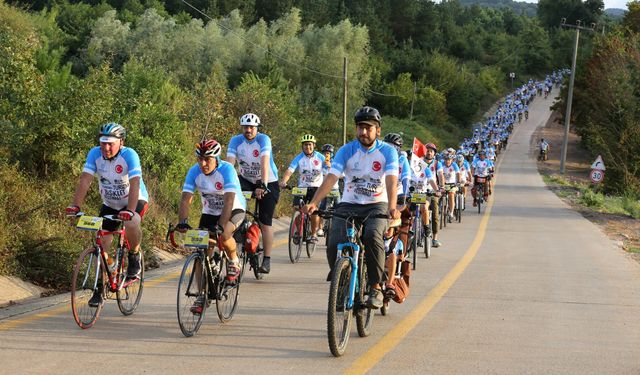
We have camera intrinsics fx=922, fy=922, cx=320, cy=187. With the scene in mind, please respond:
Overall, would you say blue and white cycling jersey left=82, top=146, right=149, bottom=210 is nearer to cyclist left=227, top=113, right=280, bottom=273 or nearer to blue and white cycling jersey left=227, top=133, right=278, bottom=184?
cyclist left=227, top=113, right=280, bottom=273

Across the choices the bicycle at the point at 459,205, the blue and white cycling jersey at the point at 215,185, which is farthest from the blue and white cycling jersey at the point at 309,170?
the bicycle at the point at 459,205

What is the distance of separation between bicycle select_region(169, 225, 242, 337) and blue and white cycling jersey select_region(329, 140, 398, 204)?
139cm

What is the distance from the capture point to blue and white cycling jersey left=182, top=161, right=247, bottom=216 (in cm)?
936

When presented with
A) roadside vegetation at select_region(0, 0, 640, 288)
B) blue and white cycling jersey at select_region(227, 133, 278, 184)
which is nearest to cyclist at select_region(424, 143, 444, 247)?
blue and white cycling jersey at select_region(227, 133, 278, 184)

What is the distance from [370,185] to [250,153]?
13.9ft

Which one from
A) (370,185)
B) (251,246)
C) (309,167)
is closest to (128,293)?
(251,246)

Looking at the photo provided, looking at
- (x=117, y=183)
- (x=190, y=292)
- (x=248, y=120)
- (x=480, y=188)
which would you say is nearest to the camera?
(x=190, y=292)

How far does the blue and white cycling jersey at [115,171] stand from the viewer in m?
9.30

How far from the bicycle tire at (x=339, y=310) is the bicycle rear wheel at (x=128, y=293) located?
2530 mm

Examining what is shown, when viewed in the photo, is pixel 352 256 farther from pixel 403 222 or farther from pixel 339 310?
pixel 403 222

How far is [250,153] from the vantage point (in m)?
12.8

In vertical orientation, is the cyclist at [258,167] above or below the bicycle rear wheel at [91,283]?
above

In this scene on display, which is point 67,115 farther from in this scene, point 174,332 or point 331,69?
point 331,69

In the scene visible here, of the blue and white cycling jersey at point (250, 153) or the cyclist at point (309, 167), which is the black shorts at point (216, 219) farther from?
the cyclist at point (309, 167)
